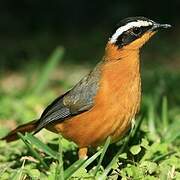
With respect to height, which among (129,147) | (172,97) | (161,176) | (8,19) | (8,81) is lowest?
(161,176)

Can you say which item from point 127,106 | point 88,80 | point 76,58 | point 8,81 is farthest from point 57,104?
point 76,58

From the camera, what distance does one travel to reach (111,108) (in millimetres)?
5824

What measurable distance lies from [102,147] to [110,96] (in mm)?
476

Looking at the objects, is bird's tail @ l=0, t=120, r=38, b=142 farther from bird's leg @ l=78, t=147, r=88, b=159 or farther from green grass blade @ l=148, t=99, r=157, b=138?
green grass blade @ l=148, t=99, r=157, b=138

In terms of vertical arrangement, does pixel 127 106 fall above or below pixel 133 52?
below

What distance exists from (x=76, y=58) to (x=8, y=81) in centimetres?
149

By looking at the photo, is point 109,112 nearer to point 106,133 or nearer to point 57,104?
point 106,133

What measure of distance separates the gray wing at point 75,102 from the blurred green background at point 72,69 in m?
0.38

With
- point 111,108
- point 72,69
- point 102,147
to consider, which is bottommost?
point 102,147

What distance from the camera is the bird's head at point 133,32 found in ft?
19.2

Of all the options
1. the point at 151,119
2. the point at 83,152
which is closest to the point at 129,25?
the point at 83,152

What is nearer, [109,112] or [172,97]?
[109,112]

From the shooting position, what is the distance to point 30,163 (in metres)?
6.20

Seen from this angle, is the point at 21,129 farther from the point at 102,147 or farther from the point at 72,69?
the point at 72,69
